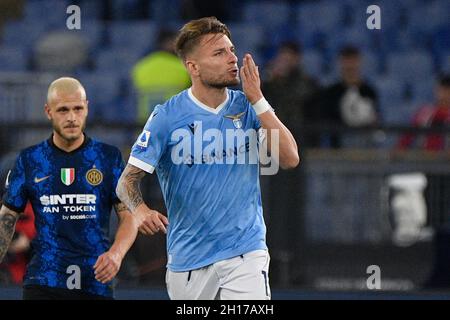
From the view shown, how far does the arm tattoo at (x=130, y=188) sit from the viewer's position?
7.53 metres

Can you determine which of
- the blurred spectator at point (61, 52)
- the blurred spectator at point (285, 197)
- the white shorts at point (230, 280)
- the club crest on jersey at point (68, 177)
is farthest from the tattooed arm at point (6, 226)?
the blurred spectator at point (61, 52)

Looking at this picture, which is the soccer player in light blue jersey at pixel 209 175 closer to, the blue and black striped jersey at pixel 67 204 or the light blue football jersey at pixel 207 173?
the light blue football jersey at pixel 207 173

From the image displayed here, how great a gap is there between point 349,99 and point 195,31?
6.19m

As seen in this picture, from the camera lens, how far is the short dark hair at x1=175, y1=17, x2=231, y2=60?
7625 millimetres

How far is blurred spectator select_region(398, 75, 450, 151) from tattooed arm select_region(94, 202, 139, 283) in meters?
4.85

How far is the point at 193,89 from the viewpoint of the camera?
7.71 metres

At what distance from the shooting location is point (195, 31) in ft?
25.1

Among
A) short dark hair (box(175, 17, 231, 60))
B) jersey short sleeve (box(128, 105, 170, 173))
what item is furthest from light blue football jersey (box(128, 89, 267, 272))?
short dark hair (box(175, 17, 231, 60))

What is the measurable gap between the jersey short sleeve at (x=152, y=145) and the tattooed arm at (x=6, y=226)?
969mm

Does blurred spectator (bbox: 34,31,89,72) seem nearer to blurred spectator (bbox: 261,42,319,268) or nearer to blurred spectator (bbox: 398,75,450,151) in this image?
blurred spectator (bbox: 261,42,319,268)

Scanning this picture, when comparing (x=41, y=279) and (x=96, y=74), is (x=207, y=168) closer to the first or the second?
(x=41, y=279)

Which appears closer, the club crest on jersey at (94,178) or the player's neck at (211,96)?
the player's neck at (211,96)
